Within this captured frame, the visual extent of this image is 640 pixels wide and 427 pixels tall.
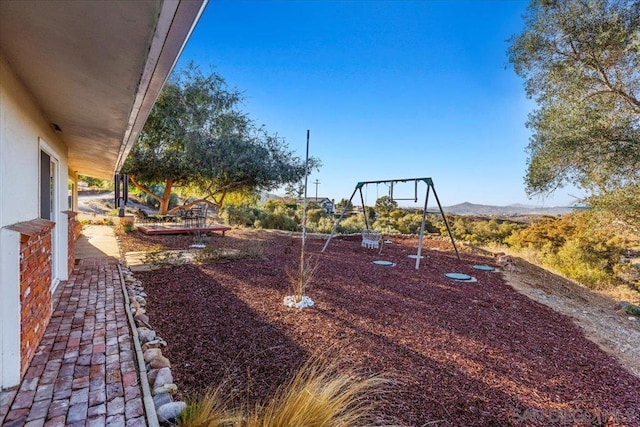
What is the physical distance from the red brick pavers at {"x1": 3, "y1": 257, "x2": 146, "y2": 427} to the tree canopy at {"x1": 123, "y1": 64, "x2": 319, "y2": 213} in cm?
748

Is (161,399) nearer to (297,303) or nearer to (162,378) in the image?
(162,378)

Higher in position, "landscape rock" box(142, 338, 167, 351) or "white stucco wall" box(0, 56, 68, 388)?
"white stucco wall" box(0, 56, 68, 388)

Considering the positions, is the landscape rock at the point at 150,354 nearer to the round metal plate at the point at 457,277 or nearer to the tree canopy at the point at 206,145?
the round metal plate at the point at 457,277

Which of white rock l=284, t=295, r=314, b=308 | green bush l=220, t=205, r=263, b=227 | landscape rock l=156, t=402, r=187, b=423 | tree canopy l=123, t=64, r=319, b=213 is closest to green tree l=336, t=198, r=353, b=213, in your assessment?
tree canopy l=123, t=64, r=319, b=213

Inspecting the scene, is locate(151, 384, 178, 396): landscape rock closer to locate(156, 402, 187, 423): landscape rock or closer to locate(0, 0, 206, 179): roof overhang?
locate(156, 402, 187, 423): landscape rock

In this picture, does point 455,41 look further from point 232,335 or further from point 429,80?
point 232,335

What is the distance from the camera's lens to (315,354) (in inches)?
126

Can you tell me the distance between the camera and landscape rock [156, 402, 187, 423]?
209 cm

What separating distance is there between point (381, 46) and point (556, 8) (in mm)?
4776

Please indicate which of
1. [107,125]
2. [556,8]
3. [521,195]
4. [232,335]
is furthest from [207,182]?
[556,8]

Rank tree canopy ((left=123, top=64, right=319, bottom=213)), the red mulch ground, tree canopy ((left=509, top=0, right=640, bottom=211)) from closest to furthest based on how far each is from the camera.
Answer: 1. the red mulch ground
2. tree canopy ((left=509, top=0, right=640, bottom=211))
3. tree canopy ((left=123, top=64, right=319, bottom=213))

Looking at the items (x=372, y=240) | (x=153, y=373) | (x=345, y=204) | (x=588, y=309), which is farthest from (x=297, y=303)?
(x=345, y=204)

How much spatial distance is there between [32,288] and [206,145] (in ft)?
28.9

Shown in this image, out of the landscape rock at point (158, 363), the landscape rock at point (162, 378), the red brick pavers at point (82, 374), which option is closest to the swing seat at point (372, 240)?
the red brick pavers at point (82, 374)
